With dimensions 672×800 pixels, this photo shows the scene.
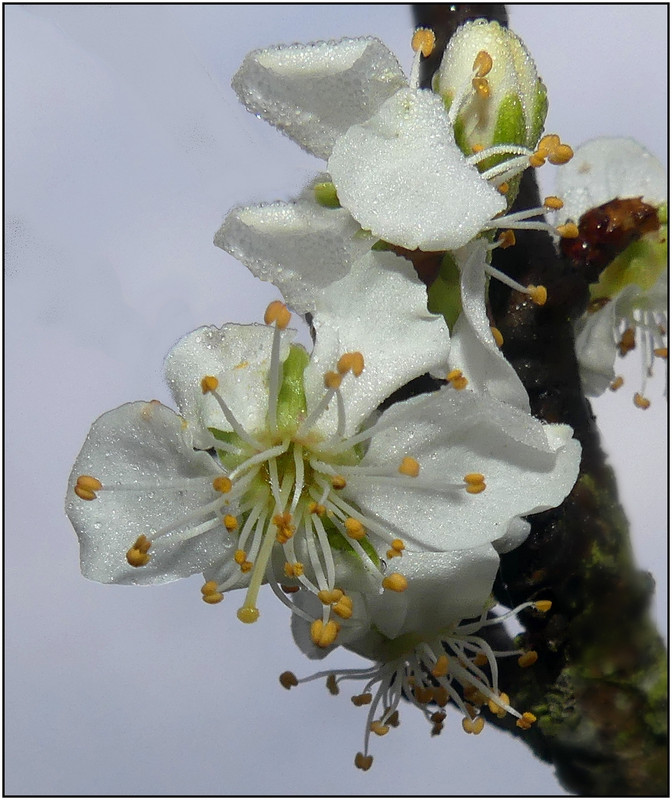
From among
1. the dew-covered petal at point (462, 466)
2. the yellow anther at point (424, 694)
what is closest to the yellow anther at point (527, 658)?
the yellow anther at point (424, 694)

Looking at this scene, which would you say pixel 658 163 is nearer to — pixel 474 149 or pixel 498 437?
pixel 474 149

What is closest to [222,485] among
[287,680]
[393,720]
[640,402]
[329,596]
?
[329,596]

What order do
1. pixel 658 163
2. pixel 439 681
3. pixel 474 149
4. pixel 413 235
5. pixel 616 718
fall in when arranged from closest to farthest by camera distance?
pixel 413 235 < pixel 474 149 < pixel 439 681 < pixel 616 718 < pixel 658 163

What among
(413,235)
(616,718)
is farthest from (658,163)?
(616,718)

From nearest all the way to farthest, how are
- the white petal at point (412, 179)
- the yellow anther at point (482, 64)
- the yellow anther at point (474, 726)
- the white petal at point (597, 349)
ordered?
the white petal at point (412, 179) < the yellow anther at point (482, 64) < the yellow anther at point (474, 726) < the white petal at point (597, 349)

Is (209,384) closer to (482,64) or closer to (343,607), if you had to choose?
(343,607)

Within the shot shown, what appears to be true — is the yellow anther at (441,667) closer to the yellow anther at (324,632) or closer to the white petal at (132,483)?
the yellow anther at (324,632)
